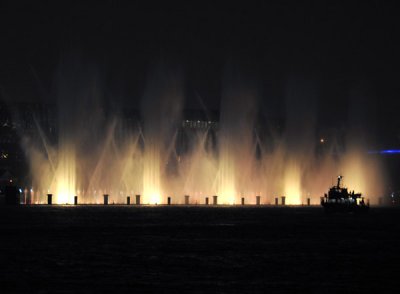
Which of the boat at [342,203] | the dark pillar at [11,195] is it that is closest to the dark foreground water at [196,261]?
the boat at [342,203]

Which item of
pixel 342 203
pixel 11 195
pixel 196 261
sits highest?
Result: pixel 11 195

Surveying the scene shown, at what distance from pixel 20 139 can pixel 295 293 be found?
4270 inches

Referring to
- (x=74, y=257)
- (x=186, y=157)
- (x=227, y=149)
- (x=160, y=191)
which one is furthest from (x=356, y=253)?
(x=186, y=157)

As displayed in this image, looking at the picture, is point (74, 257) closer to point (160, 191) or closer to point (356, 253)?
point (356, 253)

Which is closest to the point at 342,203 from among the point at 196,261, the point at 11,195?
the point at 11,195

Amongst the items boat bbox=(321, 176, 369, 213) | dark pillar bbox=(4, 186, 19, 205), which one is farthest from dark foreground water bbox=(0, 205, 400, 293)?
dark pillar bbox=(4, 186, 19, 205)

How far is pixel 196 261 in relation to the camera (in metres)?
37.4

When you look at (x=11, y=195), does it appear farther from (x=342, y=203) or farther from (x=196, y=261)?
(x=196, y=261)

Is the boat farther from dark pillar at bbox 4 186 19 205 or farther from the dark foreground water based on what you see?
the dark foreground water

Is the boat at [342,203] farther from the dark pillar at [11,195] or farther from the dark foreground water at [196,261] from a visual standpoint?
the dark foreground water at [196,261]

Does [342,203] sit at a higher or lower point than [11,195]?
lower

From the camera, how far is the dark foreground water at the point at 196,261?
2980cm

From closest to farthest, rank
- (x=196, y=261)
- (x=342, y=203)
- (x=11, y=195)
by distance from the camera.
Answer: (x=196, y=261)
(x=342, y=203)
(x=11, y=195)

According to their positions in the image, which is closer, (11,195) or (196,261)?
(196,261)
